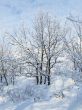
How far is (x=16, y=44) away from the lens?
934 inches

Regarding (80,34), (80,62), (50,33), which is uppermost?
(50,33)

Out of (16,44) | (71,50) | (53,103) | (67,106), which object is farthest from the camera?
(16,44)

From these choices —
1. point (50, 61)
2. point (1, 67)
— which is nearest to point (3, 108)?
point (50, 61)

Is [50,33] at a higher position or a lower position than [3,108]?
higher

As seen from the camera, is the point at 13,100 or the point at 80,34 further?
the point at 13,100

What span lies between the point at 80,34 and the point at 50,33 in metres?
18.4

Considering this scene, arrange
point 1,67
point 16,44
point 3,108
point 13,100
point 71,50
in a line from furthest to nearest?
point 1,67, point 16,44, point 13,100, point 3,108, point 71,50

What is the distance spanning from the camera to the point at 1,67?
3672 cm

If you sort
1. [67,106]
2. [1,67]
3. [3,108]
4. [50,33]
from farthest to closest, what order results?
[1,67] < [50,33] < [3,108] < [67,106]

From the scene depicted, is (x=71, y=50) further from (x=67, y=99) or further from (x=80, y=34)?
(x=67, y=99)

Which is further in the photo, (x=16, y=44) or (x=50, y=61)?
(x=50, y=61)

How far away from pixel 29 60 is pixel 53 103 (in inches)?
662

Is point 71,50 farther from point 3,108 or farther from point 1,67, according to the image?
point 1,67

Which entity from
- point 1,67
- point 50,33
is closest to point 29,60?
point 50,33
